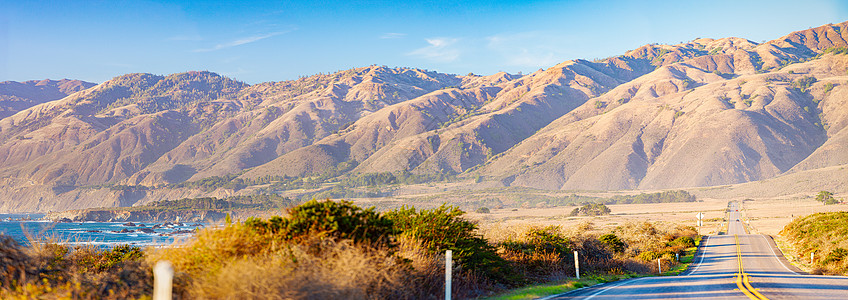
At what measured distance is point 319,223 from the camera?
11664 mm

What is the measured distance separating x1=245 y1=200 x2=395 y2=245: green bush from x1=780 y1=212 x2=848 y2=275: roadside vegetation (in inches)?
1357

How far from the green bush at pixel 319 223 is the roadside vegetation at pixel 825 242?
3447 cm

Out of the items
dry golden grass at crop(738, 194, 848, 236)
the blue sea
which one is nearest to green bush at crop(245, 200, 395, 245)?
the blue sea

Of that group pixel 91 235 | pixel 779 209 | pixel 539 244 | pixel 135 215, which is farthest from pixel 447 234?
pixel 135 215

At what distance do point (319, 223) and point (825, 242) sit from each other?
158 ft

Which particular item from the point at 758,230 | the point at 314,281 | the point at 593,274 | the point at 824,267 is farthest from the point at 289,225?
the point at 758,230

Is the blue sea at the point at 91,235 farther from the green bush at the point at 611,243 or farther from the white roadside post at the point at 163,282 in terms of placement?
the green bush at the point at 611,243

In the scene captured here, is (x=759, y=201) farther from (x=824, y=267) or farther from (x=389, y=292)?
(x=389, y=292)

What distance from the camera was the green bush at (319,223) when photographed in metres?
11.5

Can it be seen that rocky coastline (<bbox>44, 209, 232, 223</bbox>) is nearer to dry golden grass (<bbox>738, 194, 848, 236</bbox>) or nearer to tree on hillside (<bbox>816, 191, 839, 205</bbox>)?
dry golden grass (<bbox>738, 194, 848, 236</bbox>)

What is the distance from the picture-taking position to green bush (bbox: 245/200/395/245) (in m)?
11.5

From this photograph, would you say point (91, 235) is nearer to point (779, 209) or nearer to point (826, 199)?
point (779, 209)

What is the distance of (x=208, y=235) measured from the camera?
10703 millimetres

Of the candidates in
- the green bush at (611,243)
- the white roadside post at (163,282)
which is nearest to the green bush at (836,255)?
the green bush at (611,243)
